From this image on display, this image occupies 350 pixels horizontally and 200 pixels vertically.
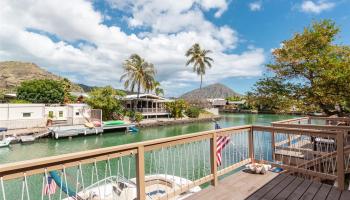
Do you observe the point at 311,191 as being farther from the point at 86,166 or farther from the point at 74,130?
the point at 74,130

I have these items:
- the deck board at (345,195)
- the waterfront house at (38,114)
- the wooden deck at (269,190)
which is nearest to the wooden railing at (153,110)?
the waterfront house at (38,114)

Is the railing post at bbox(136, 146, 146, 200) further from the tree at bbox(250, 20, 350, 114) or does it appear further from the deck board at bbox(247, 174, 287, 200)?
the tree at bbox(250, 20, 350, 114)

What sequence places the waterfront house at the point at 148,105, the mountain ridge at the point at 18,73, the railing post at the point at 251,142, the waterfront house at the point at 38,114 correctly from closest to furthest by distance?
the railing post at the point at 251,142, the waterfront house at the point at 38,114, the waterfront house at the point at 148,105, the mountain ridge at the point at 18,73

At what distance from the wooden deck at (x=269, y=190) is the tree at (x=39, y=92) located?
37.5m

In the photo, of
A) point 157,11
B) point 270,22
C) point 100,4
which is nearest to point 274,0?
point 270,22

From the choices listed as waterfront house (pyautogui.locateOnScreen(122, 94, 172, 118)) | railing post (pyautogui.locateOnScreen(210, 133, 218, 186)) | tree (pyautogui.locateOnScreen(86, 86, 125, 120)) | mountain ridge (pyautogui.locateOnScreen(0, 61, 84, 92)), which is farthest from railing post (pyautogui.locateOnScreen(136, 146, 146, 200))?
mountain ridge (pyautogui.locateOnScreen(0, 61, 84, 92))

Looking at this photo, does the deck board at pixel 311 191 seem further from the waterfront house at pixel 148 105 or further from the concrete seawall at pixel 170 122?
the waterfront house at pixel 148 105

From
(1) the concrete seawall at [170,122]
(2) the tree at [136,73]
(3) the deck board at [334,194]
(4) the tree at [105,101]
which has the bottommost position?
(1) the concrete seawall at [170,122]

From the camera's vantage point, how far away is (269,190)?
3705 millimetres

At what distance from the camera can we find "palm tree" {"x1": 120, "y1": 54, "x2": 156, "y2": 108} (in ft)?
108

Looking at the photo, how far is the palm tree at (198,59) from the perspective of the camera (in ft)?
137

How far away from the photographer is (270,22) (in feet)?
60.4

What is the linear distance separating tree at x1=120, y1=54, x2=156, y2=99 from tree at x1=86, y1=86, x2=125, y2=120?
13.1ft

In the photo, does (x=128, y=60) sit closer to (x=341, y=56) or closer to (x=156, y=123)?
(x=156, y=123)
